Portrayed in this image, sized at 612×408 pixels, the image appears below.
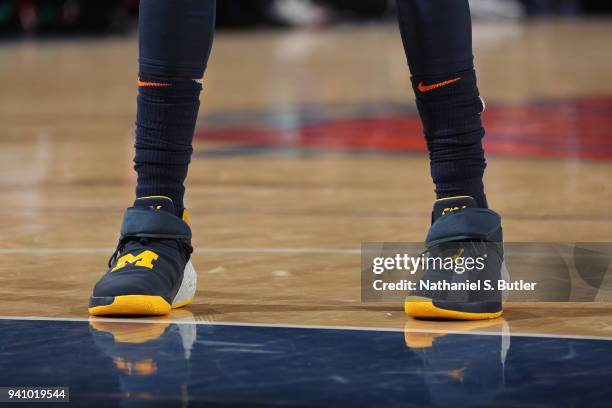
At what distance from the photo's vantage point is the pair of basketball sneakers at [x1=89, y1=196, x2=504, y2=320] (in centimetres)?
182

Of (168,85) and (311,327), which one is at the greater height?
(168,85)

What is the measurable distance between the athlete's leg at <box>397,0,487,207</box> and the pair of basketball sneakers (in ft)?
0.11

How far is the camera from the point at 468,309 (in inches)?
71.4

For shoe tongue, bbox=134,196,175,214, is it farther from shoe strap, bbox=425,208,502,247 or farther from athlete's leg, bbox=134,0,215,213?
shoe strap, bbox=425,208,502,247

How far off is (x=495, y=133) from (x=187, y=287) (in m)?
2.92

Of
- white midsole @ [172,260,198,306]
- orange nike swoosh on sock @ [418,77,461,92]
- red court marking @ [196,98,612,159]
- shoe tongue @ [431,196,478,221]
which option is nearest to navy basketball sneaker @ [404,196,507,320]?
shoe tongue @ [431,196,478,221]

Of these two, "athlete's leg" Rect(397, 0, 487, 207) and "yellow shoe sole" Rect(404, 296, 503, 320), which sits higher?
"athlete's leg" Rect(397, 0, 487, 207)

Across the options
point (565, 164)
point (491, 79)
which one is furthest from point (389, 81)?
point (565, 164)

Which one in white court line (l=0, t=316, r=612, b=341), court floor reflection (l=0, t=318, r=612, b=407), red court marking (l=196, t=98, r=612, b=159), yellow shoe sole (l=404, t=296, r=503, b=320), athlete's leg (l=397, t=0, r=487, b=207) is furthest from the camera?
red court marking (l=196, t=98, r=612, b=159)

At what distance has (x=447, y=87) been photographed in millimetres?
1944
